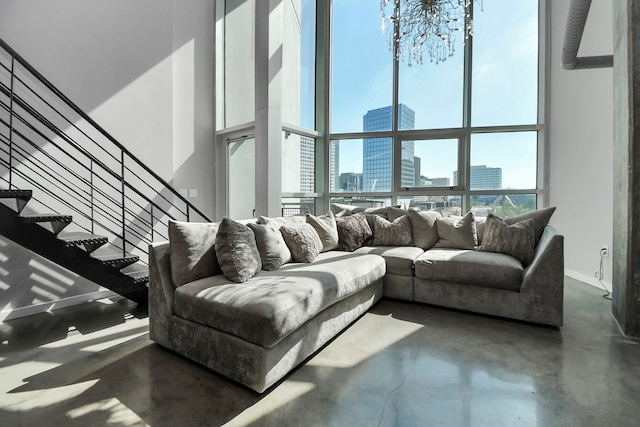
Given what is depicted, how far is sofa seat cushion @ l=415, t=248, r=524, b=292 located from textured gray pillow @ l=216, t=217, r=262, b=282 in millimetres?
1634

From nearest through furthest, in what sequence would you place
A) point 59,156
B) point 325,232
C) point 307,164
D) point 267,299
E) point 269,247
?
point 267,299 < point 269,247 < point 59,156 < point 325,232 < point 307,164

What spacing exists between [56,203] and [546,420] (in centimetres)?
415

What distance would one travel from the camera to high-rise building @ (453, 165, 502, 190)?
501 centimetres

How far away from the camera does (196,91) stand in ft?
15.2

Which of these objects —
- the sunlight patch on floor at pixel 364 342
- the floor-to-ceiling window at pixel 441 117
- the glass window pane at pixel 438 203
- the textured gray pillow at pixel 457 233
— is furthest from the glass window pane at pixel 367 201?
the sunlight patch on floor at pixel 364 342

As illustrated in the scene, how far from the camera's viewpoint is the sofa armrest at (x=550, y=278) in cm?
251

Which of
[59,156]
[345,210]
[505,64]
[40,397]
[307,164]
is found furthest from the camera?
[307,164]

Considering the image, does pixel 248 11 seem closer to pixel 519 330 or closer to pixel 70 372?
pixel 70 372

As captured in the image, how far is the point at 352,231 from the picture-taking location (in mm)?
3734

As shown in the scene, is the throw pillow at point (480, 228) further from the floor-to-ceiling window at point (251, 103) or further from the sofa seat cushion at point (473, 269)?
the floor-to-ceiling window at point (251, 103)

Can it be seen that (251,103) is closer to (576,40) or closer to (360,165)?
(360,165)

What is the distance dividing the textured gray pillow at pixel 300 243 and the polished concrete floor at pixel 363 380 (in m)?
0.75

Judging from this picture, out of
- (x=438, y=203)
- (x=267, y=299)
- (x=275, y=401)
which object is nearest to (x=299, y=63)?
(x=438, y=203)

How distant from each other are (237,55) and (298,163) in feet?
6.51
